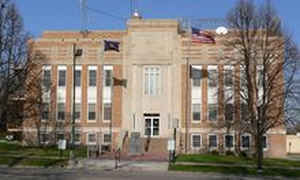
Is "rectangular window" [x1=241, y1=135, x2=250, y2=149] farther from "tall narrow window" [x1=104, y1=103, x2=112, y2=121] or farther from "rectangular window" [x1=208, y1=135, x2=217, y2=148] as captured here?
"tall narrow window" [x1=104, y1=103, x2=112, y2=121]

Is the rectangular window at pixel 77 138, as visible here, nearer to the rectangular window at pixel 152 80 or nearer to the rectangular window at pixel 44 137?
the rectangular window at pixel 44 137

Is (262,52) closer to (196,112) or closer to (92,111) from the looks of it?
(196,112)

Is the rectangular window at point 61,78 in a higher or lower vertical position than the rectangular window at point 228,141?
higher

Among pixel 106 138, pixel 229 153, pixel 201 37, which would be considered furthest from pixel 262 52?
pixel 106 138

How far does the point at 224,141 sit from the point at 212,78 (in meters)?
6.57

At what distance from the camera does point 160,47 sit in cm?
5403

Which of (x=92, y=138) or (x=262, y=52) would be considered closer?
(x=262, y=52)

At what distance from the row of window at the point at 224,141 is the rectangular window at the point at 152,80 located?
20.5 ft

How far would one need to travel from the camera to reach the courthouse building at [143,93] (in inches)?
2079

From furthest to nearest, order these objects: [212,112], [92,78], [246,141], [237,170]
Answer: [92,78] → [212,112] → [246,141] → [237,170]

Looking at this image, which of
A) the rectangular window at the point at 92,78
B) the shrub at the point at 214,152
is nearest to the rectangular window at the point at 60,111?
the rectangular window at the point at 92,78

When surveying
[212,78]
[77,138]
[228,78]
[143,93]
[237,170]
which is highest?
[212,78]

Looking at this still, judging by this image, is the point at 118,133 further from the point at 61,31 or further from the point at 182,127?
the point at 61,31

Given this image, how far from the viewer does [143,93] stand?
54.3 metres
